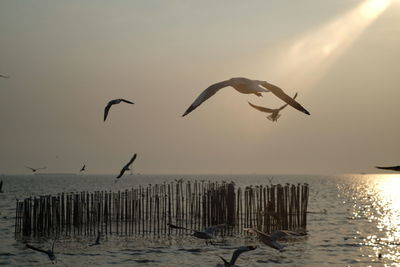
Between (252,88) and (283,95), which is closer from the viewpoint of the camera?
(283,95)

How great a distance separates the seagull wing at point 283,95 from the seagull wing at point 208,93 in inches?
19.2

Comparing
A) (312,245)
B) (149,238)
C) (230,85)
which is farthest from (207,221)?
(230,85)

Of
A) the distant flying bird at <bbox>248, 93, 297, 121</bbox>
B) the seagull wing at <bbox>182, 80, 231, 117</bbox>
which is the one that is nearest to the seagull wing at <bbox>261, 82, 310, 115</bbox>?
the seagull wing at <bbox>182, 80, 231, 117</bbox>

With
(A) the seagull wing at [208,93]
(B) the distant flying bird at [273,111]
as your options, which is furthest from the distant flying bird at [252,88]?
(B) the distant flying bird at [273,111]

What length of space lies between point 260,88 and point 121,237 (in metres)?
18.6

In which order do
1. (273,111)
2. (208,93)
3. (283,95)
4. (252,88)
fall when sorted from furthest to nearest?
(273,111) < (252,88) < (283,95) < (208,93)

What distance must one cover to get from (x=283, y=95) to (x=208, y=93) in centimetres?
92

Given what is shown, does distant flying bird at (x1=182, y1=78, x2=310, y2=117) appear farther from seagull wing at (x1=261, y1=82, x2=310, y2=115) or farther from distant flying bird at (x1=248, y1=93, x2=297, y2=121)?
distant flying bird at (x1=248, y1=93, x2=297, y2=121)

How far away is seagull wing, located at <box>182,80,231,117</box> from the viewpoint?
632cm

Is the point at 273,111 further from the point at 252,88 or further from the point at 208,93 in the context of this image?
the point at 208,93

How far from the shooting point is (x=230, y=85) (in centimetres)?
715

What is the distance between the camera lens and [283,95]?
6.98 m

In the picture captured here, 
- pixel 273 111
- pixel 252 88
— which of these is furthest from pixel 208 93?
pixel 273 111

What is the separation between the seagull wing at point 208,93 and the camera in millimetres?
6321
